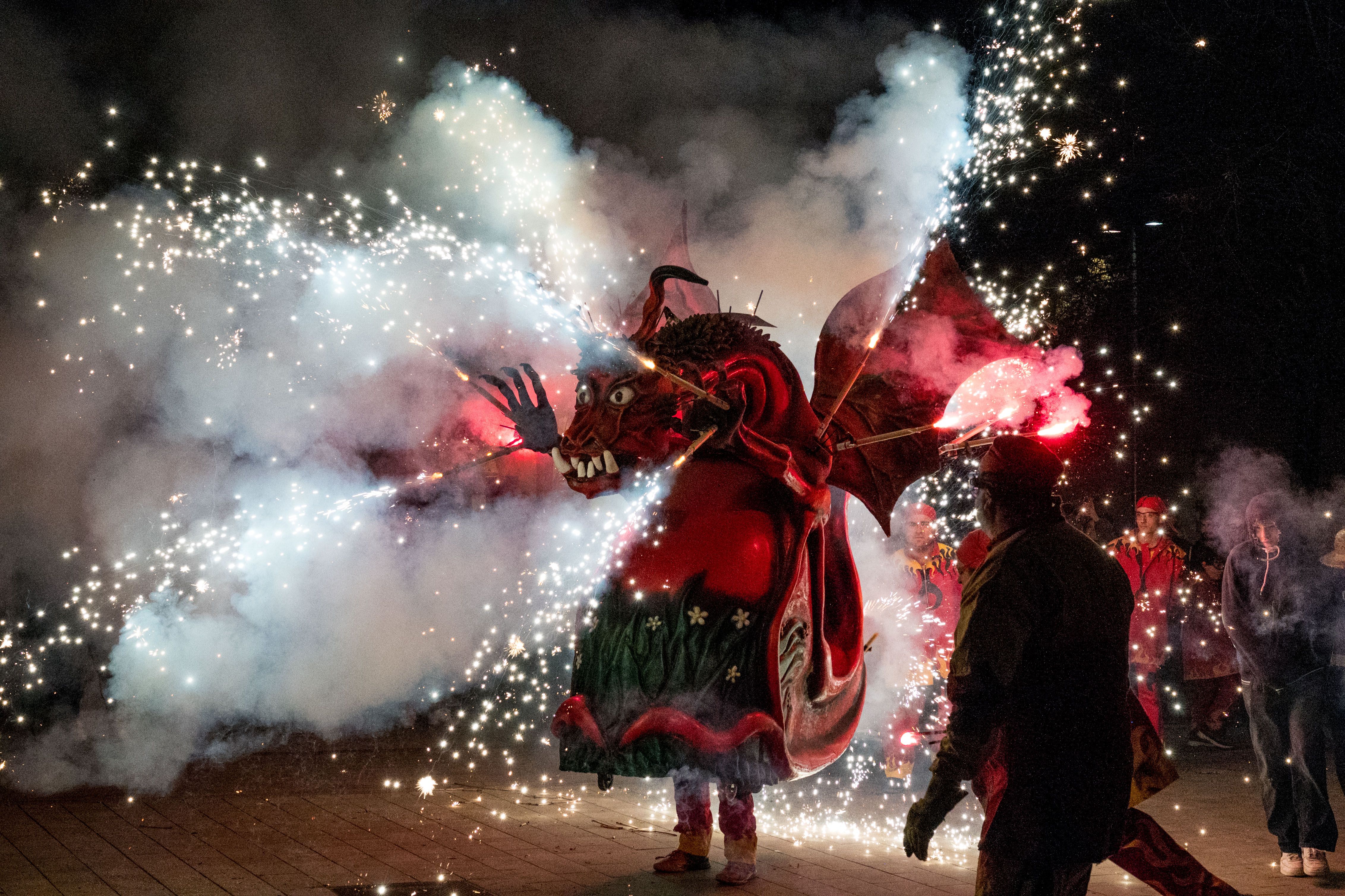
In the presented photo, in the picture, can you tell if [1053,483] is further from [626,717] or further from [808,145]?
[808,145]

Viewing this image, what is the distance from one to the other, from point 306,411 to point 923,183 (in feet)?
14.8

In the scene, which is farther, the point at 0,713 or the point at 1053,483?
the point at 0,713

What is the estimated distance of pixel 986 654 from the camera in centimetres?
305

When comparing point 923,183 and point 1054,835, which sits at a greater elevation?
point 923,183

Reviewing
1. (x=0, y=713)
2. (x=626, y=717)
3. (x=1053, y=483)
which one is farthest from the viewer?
(x=0, y=713)

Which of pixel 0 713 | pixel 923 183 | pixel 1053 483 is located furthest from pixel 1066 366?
pixel 0 713

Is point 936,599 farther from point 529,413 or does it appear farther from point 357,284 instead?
point 357,284

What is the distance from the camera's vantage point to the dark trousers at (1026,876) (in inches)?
120

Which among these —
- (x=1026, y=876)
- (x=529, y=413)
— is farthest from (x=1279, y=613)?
(x=529, y=413)

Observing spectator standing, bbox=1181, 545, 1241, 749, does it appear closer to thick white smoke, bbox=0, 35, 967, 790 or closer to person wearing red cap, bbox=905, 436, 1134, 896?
thick white smoke, bbox=0, 35, 967, 790

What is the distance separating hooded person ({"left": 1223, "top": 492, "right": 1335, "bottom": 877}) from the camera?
5527 millimetres

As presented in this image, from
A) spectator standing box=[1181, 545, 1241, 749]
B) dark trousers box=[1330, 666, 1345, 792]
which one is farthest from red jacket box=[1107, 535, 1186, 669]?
dark trousers box=[1330, 666, 1345, 792]

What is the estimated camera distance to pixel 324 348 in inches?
313

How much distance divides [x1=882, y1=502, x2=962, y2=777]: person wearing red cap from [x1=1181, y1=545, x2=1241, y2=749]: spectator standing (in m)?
1.77
